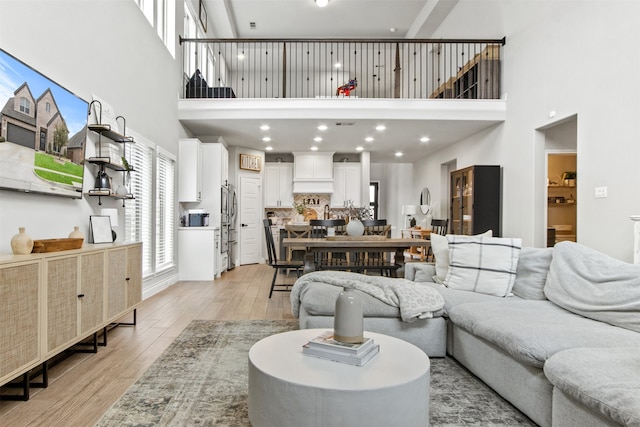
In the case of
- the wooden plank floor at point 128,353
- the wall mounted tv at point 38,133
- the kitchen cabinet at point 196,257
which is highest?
the wall mounted tv at point 38,133

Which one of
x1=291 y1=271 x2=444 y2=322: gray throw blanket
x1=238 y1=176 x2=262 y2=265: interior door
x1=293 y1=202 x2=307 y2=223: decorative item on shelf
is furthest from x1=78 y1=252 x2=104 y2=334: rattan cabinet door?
x1=293 y1=202 x2=307 y2=223: decorative item on shelf

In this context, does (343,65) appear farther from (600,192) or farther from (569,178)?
(600,192)

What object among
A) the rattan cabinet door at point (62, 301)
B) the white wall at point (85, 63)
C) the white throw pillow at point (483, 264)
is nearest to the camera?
the rattan cabinet door at point (62, 301)

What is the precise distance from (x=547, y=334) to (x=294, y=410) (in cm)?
137

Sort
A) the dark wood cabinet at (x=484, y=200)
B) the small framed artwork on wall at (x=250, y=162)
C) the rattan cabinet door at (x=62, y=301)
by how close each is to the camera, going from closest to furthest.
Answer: the rattan cabinet door at (x=62, y=301) → the dark wood cabinet at (x=484, y=200) → the small framed artwork on wall at (x=250, y=162)

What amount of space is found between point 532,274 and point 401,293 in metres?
1.08

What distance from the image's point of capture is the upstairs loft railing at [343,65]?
6.41m

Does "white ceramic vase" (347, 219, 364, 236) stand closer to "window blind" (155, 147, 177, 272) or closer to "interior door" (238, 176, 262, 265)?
"window blind" (155, 147, 177, 272)

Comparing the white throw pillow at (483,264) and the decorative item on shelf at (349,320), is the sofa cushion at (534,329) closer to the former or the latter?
the white throw pillow at (483,264)

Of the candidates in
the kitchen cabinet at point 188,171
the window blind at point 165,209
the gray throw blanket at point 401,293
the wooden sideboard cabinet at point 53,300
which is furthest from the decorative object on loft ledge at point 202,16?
the gray throw blanket at point 401,293

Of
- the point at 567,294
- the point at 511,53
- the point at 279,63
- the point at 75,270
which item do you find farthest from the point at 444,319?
the point at 279,63

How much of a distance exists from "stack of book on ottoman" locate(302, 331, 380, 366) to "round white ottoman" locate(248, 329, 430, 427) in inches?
1.0

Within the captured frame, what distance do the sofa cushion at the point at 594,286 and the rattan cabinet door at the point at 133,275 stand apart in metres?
3.39

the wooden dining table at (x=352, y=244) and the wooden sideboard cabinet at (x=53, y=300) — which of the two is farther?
the wooden dining table at (x=352, y=244)
